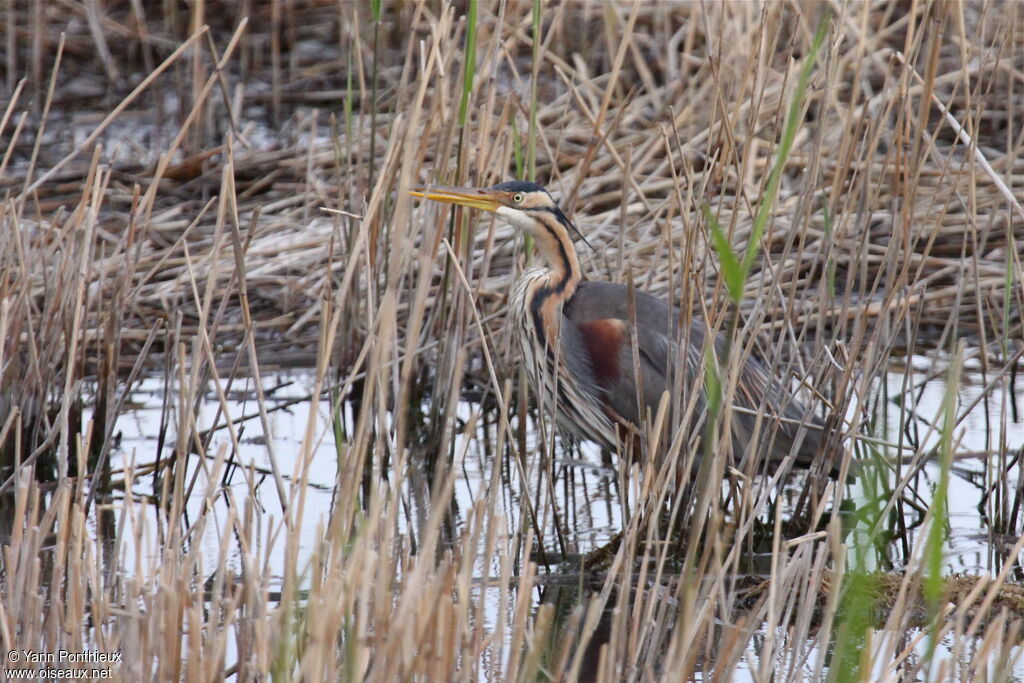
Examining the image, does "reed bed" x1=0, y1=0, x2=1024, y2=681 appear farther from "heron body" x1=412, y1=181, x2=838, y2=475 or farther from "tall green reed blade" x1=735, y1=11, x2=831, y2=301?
"heron body" x1=412, y1=181, x2=838, y2=475

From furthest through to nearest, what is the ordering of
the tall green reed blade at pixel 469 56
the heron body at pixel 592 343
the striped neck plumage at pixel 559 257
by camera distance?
the striped neck plumage at pixel 559 257 → the heron body at pixel 592 343 → the tall green reed blade at pixel 469 56

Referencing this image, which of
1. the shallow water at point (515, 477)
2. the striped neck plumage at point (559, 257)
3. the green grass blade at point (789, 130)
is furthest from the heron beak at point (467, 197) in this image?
the green grass blade at point (789, 130)

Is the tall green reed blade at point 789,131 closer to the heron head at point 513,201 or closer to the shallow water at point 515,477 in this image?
the shallow water at point 515,477

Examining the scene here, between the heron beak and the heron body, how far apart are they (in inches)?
1.8

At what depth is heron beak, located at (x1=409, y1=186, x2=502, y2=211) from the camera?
404 cm

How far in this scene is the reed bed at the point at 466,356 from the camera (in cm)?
245

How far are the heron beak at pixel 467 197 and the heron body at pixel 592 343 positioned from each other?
5 centimetres

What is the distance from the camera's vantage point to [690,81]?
716 centimetres

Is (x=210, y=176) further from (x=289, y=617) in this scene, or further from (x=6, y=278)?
(x=289, y=617)

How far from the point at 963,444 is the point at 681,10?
175 inches

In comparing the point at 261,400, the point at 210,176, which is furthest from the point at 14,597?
the point at 210,176

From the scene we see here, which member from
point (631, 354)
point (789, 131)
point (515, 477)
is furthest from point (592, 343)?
point (789, 131)

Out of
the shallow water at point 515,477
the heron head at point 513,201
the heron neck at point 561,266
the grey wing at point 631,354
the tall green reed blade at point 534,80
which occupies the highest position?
the tall green reed blade at point 534,80

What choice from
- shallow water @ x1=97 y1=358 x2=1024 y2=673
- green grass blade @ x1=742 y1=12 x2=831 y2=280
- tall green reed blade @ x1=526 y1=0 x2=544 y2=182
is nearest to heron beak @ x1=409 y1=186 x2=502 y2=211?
tall green reed blade @ x1=526 y1=0 x2=544 y2=182
